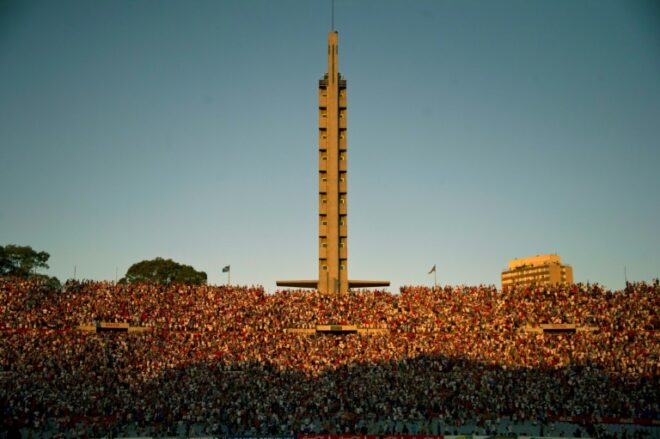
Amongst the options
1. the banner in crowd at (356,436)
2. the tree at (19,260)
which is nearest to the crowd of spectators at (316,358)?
the banner in crowd at (356,436)

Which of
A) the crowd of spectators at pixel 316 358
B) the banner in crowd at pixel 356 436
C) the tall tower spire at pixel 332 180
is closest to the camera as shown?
the banner in crowd at pixel 356 436

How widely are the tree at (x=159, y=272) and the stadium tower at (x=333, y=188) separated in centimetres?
5698

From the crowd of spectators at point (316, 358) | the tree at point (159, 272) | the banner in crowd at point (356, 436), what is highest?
the tree at point (159, 272)

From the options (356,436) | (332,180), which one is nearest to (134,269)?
(332,180)

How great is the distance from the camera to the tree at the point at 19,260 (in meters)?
105

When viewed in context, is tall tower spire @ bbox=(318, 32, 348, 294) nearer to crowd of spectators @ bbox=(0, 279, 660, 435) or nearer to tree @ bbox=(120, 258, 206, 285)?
crowd of spectators @ bbox=(0, 279, 660, 435)

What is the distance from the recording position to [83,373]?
48281mm

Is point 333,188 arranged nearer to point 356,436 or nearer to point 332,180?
point 332,180

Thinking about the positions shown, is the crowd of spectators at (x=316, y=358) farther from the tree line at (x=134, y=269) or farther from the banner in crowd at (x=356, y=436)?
the tree line at (x=134, y=269)

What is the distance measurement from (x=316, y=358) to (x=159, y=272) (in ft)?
245

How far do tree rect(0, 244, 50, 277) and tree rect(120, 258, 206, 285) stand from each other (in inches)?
660

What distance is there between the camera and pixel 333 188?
225 ft

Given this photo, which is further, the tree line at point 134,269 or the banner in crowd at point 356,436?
the tree line at point 134,269

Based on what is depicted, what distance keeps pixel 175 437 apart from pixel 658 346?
1495 inches
